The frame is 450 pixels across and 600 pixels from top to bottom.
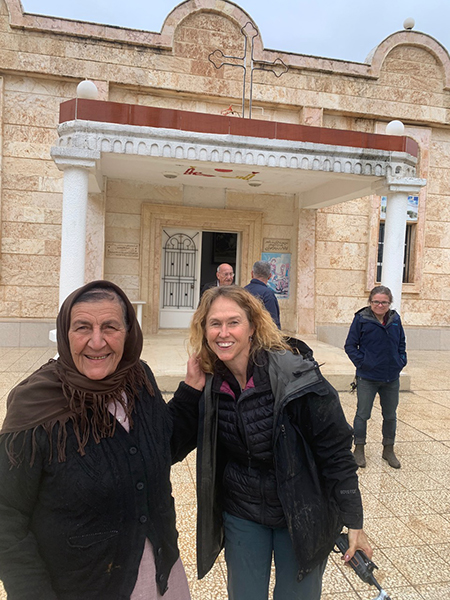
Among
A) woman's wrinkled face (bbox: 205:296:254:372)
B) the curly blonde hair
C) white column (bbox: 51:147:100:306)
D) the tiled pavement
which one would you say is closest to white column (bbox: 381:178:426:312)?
the tiled pavement

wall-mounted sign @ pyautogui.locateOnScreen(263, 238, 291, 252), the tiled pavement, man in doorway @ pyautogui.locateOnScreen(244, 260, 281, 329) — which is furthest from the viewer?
wall-mounted sign @ pyautogui.locateOnScreen(263, 238, 291, 252)

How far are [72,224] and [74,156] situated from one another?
3.12 feet

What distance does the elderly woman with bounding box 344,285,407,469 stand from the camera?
4234mm

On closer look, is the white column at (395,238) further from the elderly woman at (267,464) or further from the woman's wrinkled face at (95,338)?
the woman's wrinkled face at (95,338)

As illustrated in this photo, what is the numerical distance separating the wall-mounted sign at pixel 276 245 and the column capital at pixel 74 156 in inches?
196

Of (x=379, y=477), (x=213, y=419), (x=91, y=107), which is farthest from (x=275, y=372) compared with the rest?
(x=91, y=107)

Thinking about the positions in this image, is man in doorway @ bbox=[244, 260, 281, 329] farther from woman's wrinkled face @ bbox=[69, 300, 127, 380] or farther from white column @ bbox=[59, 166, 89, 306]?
woman's wrinkled face @ bbox=[69, 300, 127, 380]

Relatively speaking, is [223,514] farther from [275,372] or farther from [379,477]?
[379,477]

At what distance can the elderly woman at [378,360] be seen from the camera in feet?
13.9

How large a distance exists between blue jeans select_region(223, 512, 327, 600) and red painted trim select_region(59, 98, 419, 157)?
5.94 meters

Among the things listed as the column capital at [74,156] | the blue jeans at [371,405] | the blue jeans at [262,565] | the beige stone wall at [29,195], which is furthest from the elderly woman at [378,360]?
the beige stone wall at [29,195]

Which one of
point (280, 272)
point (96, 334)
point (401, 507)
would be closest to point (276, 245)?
point (280, 272)

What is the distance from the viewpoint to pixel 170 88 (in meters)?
9.63

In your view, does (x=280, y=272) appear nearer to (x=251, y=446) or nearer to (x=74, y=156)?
(x=74, y=156)
